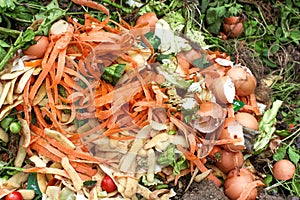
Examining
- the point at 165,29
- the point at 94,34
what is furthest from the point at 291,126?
the point at 94,34

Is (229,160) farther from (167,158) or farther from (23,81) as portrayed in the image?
(23,81)

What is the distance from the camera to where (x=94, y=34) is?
2.69 metres

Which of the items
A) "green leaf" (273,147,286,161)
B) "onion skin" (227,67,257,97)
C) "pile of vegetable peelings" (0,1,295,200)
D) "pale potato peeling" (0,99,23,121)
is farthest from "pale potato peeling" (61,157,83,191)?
"green leaf" (273,147,286,161)

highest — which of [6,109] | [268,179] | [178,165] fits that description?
[6,109]

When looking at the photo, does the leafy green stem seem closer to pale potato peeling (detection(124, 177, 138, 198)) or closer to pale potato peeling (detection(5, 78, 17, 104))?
pale potato peeling (detection(5, 78, 17, 104))

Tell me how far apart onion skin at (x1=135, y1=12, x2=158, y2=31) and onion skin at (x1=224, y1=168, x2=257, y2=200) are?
784mm

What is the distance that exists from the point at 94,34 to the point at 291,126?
43.6 inches

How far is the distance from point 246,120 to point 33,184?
100 centimetres

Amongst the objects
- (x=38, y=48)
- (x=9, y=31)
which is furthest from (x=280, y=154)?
(x=9, y=31)

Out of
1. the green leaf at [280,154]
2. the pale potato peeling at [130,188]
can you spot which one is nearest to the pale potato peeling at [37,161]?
the pale potato peeling at [130,188]

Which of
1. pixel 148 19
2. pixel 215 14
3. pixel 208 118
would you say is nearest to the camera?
pixel 208 118

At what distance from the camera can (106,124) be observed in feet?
8.49

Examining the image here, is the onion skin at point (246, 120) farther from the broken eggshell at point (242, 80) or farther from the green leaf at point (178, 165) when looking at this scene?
the green leaf at point (178, 165)

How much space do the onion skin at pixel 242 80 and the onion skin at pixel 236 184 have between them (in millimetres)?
393
